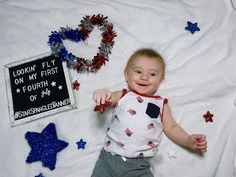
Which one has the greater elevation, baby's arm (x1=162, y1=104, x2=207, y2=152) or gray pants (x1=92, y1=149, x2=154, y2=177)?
baby's arm (x1=162, y1=104, x2=207, y2=152)

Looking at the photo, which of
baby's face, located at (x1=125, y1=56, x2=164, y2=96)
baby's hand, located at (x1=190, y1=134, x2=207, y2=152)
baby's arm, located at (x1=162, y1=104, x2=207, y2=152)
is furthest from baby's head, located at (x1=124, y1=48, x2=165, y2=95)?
baby's hand, located at (x1=190, y1=134, x2=207, y2=152)

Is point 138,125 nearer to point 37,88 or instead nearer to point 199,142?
point 199,142

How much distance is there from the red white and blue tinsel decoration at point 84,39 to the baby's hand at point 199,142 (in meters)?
0.49

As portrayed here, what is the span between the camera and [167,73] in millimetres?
1479

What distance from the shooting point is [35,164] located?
135 cm

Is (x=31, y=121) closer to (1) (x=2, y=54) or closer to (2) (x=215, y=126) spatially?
(1) (x=2, y=54)

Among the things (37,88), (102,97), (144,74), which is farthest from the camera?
(37,88)

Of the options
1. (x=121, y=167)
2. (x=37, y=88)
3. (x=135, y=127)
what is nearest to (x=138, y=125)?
(x=135, y=127)

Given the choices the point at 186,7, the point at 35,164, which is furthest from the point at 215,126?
the point at 35,164

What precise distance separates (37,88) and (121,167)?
48 centimetres

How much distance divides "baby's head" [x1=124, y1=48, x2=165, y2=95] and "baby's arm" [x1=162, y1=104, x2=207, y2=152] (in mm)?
102

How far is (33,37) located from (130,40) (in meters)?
0.42

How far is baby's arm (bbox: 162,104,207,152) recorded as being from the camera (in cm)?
125

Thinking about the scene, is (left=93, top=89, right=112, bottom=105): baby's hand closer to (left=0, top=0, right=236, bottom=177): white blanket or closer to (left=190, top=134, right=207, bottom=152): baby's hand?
(left=0, top=0, right=236, bottom=177): white blanket
